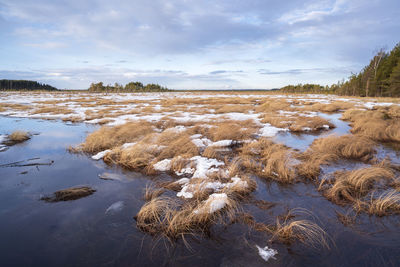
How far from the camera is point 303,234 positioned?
13.5 ft

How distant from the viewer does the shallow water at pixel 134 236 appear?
364 cm

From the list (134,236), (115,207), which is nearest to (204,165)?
(115,207)

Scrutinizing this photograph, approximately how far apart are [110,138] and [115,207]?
254 inches

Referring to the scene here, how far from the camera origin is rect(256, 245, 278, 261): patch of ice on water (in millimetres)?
3668

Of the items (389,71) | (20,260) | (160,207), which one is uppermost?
(389,71)

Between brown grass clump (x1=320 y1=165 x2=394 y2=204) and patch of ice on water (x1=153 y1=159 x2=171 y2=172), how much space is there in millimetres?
5232

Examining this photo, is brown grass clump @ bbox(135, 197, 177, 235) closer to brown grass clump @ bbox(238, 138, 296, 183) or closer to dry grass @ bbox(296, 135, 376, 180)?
brown grass clump @ bbox(238, 138, 296, 183)

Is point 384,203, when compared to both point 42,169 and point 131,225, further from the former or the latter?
point 42,169

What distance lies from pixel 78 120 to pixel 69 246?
17270 mm

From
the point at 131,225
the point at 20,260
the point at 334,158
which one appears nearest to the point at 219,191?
the point at 131,225

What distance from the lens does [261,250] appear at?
3818 millimetres

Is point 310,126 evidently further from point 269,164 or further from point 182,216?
point 182,216

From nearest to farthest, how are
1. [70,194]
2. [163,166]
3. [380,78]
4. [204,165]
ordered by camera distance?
[70,194]
[204,165]
[163,166]
[380,78]

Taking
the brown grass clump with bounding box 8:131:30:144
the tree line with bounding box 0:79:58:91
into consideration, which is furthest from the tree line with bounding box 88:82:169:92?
the brown grass clump with bounding box 8:131:30:144
